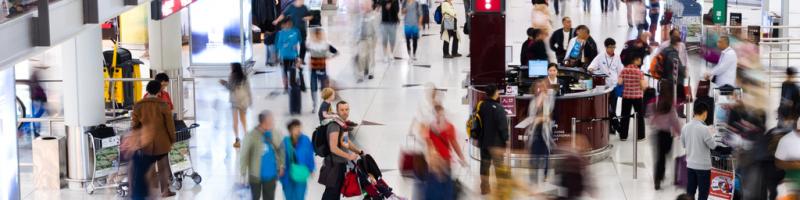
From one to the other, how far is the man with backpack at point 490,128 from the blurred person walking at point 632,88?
10.4 feet

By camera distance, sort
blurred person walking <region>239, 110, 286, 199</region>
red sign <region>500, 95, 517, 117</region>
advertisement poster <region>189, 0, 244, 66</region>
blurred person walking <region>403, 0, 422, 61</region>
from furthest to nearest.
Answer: blurred person walking <region>403, 0, 422, 61</region> → advertisement poster <region>189, 0, 244, 66</region> → red sign <region>500, 95, 517, 117</region> → blurred person walking <region>239, 110, 286, 199</region>

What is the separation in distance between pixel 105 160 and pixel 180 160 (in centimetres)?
80

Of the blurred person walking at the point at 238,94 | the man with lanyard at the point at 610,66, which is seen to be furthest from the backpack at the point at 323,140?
the man with lanyard at the point at 610,66

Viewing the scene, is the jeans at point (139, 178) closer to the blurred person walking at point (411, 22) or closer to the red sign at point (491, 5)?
the red sign at point (491, 5)

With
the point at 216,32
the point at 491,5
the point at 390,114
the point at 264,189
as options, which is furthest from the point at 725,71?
the point at 216,32

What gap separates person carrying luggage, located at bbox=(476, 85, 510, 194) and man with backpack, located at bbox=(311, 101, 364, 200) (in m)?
1.70

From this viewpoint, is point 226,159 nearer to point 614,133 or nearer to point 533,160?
point 533,160

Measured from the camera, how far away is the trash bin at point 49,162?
15.1 m

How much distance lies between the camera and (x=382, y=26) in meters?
26.8

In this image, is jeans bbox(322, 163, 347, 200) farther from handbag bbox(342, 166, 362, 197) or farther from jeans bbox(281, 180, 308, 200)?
jeans bbox(281, 180, 308, 200)

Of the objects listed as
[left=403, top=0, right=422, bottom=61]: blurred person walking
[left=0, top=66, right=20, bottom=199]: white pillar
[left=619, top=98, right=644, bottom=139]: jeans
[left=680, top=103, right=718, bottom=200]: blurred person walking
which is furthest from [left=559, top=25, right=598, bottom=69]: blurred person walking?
[left=0, top=66, right=20, bottom=199]: white pillar

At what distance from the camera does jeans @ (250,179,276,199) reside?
12.4 metres

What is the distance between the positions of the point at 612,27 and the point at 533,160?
55.3 ft

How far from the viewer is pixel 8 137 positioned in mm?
11234
